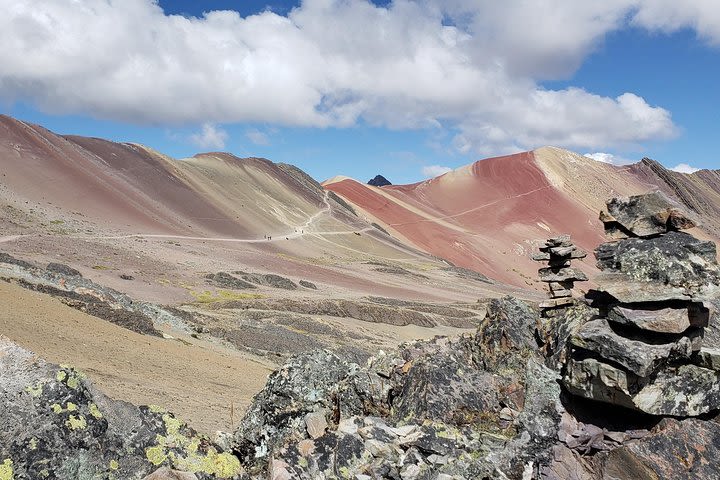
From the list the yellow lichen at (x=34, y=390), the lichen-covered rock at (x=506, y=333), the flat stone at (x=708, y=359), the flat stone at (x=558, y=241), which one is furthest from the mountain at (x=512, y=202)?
the yellow lichen at (x=34, y=390)

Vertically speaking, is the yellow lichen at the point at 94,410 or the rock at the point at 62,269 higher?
the yellow lichen at the point at 94,410

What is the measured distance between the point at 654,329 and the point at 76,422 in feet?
17.5

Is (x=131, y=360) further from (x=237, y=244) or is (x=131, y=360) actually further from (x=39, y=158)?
(x=39, y=158)

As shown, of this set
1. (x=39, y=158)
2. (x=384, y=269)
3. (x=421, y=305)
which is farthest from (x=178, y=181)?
(x=421, y=305)

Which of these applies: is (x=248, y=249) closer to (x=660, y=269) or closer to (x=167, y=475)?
(x=660, y=269)

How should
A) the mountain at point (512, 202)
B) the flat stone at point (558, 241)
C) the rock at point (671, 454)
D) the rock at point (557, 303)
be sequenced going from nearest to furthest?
1. the rock at point (671, 454)
2. the rock at point (557, 303)
3. the flat stone at point (558, 241)
4. the mountain at point (512, 202)

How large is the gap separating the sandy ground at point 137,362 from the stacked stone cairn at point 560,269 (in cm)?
613

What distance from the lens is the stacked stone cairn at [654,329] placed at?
5305 millimetres

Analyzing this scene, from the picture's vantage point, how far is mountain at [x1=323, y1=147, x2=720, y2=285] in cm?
8638

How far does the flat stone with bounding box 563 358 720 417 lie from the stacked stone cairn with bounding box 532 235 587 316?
3717 mm

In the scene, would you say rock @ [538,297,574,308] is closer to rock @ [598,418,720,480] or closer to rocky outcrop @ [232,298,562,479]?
rocky outcrop @ [232,298,562,479]

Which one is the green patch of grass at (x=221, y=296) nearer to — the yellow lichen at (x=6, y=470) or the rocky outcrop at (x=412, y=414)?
the rocky outcrop at (x=412, y=414)

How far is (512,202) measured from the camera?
101 m

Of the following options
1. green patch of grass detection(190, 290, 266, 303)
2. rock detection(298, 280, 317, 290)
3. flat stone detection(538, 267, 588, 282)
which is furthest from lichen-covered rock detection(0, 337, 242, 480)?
rock detection(298, 280, 317, 290)
